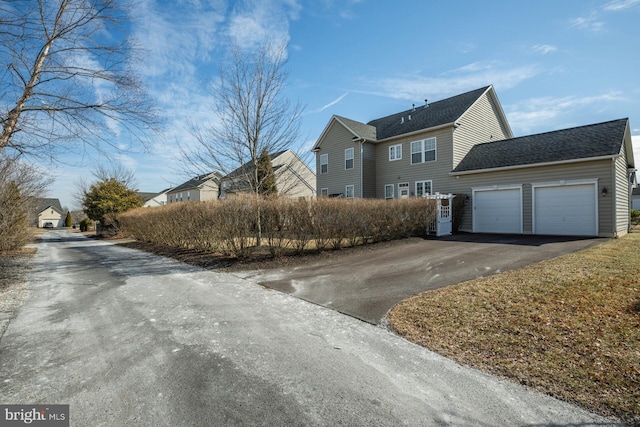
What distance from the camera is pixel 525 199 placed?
49.5ft

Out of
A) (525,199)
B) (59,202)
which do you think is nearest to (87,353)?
(525,199)

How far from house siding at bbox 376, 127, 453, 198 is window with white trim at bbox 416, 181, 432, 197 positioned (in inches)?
8.9

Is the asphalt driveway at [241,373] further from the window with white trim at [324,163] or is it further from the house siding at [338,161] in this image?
the window with white trim at [324,163]

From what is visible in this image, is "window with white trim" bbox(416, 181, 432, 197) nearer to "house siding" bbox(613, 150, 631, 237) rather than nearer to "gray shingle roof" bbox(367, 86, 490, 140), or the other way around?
"gray shingle roof" bbox(367, 86, 490, 140)

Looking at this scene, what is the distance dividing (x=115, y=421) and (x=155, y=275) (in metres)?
6.69

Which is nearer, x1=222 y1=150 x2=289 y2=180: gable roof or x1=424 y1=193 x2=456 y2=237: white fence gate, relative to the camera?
x1=222 y1=150 x2=289 y2=180: gable roof

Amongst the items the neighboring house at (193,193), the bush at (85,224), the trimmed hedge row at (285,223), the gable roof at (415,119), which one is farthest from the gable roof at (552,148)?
the bush at (85,224)

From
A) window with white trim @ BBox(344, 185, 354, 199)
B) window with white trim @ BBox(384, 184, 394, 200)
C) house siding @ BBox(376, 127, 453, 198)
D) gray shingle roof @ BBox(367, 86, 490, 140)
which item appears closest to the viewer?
house siding @ BBox(376, 127, 453, 198)

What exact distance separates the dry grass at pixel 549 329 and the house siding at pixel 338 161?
15550mm

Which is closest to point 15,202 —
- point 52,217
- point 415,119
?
point 415,119

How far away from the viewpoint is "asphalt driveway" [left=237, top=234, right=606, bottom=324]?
18.8 ft

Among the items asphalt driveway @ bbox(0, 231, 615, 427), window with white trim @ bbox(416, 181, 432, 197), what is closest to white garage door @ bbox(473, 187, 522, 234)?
window with white trim @ bbox(416, 181, 432, 197)

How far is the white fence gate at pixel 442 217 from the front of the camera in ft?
49.0

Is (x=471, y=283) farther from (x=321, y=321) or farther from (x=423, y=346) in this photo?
(x=321, y=321)
